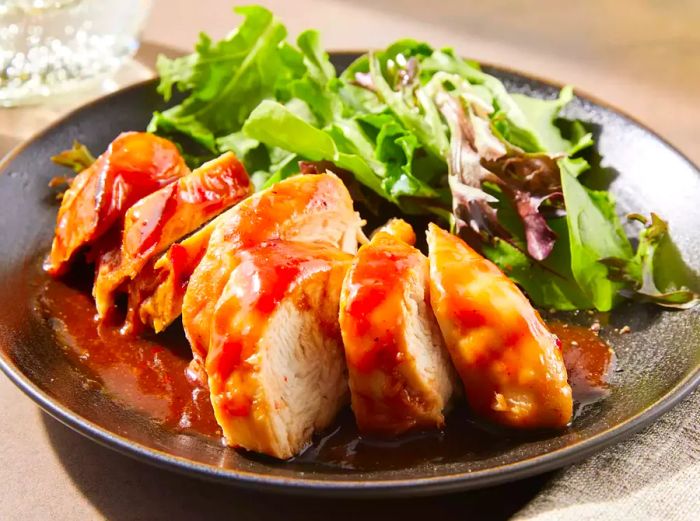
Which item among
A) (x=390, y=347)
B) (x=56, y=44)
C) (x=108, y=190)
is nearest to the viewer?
(x=390, y=347)

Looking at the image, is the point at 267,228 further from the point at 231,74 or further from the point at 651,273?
the point at 231,74

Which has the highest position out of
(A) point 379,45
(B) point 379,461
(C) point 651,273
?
(C) point 651,273

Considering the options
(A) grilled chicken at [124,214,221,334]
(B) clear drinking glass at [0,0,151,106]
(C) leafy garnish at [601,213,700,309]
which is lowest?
(B) clear drinking glass at [0,0,151,106]

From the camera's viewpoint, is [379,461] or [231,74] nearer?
[379,461]

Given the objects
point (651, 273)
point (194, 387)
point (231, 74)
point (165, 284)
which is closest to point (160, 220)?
point (165, 284)

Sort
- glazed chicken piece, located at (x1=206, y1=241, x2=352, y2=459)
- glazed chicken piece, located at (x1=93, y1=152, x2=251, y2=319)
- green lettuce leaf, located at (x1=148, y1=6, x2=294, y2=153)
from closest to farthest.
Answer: glazed chicken piece, located at (x1=206, y1=241, x2=352, y2=459) → glazed chicken piece, located at (x1=93, y1=152, x2=251, y2=319) → green lettuce leaf, located at (x1=148, y1=6, x2=294, y2=153)

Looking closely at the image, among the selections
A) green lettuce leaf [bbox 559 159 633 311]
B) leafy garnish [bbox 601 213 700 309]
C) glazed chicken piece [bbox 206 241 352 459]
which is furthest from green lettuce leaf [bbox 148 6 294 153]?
leafy garnish [bbox 601 213 700 309]

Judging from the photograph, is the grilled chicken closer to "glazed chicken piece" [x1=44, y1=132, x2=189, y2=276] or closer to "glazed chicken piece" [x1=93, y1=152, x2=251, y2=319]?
"glazed chicken piece" [x1=93, y1=152, x2=251, y2=319]

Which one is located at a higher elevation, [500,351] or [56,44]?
[500,351]
